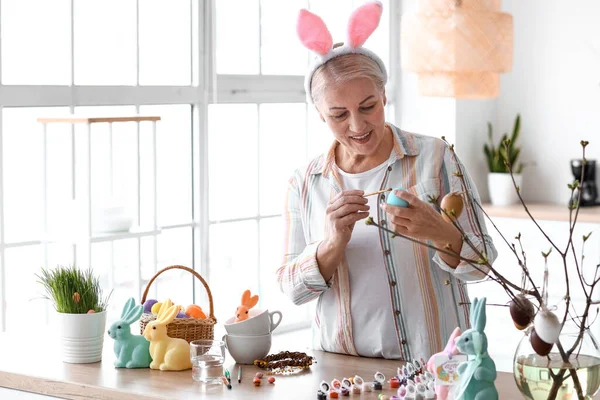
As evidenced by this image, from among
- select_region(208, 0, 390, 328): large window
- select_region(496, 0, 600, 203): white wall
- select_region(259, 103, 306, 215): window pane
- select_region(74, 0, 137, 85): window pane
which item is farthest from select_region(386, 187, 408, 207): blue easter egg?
select_region(496, 0, 600, 203): white wall

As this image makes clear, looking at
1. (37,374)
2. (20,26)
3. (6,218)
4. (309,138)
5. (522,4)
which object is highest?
(522,4)

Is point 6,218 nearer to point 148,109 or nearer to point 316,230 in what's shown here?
point 148,109

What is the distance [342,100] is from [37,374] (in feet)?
3.31

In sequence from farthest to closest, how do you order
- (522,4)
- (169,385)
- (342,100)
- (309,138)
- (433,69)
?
(522,4), (309,138), (433,69), (342,100), (169,385)

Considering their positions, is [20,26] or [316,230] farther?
[20,26]

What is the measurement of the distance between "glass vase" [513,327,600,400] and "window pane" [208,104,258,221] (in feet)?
9.28

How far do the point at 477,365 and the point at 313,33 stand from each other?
1.04 metres

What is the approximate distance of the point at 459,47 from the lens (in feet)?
12.9

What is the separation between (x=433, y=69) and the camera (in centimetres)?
411

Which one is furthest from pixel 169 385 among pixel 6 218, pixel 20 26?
pixel 20 26

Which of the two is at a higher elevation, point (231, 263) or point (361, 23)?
point (361, 23)

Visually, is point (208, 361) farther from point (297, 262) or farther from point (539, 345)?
point (539, 345)

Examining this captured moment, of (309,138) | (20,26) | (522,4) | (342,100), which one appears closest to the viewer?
(342,100)

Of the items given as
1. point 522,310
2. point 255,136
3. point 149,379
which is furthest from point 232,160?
point 522,310
